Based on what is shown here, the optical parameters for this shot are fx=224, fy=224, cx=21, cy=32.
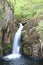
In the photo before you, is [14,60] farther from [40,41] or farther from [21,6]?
[21,6]

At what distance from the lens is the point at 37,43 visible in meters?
24.1

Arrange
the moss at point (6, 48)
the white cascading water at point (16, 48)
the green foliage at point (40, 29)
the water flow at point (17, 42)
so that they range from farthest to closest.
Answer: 1. the water flow at point (17, 42)
2. the moss at point (6, 48)
3. the green foliage at point (40, 29)
4. the white cascading water at point (16, 48)

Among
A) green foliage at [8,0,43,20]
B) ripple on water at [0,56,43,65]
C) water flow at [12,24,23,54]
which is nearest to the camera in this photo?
ripple on water at [0,56,43,65]

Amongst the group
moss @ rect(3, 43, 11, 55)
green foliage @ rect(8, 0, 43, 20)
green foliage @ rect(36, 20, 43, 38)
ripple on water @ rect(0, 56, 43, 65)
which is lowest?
ripple on water @ rect(0, 56, 43, 65)

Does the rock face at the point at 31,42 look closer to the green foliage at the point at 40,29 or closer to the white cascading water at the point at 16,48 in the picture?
the green foliage at the point at 40,29

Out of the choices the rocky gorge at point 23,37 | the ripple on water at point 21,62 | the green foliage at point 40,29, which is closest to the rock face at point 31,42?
the rocky gorge at point 23,37

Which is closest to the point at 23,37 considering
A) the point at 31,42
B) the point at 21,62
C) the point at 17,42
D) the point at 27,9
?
the point at 17,42

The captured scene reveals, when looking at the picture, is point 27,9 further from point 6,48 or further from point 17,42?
point 6,48

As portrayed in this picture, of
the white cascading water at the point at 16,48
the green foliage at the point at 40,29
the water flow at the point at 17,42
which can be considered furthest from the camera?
the water flow at the point at 17,42

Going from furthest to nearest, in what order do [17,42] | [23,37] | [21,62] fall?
[17,42] < [23,37] < [21,62]

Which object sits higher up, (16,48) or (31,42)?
(31,42)

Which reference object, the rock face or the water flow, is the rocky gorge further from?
the water flow

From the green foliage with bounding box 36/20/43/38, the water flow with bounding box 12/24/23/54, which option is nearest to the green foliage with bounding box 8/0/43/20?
the water flow with bounding box 12/24/23/54

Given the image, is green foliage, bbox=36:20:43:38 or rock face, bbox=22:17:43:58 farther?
green foliage, bbox=36:20:43:38
